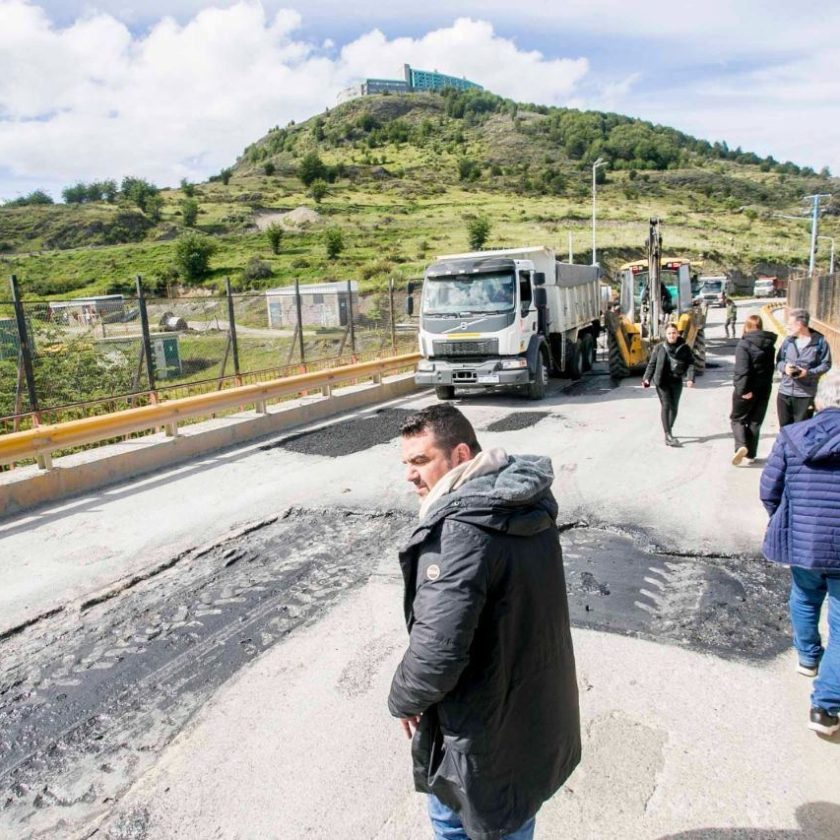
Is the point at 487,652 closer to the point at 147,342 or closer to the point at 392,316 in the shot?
the point at 147,342

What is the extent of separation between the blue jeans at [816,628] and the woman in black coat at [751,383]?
4.61m

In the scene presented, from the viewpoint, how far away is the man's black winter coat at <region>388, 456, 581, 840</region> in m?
1.93

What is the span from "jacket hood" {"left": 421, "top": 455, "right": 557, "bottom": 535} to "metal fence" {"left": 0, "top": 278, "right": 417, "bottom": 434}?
26.0 feet

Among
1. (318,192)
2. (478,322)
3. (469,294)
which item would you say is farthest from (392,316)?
(318,192)

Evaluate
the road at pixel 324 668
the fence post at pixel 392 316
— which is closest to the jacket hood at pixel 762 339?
the road at pixel 324 668

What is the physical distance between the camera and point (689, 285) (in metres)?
17.9

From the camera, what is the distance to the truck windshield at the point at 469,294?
13578mm

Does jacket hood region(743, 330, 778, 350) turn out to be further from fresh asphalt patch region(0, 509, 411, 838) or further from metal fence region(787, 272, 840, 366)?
metal fence region(787, 272, 840, 366)

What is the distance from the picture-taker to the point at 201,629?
183 inches

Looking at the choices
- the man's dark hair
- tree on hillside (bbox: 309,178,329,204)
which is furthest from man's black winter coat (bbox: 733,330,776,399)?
tree on hillside (bbox: 309,178,329,204)

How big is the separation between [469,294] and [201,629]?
33.6 feet

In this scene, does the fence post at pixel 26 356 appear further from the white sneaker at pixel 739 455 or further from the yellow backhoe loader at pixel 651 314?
the yellow backhoe loader at pixel 651 314

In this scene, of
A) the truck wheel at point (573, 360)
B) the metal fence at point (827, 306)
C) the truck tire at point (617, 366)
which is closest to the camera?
the metal fence at point (827, 306)

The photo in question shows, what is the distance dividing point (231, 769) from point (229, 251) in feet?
236
